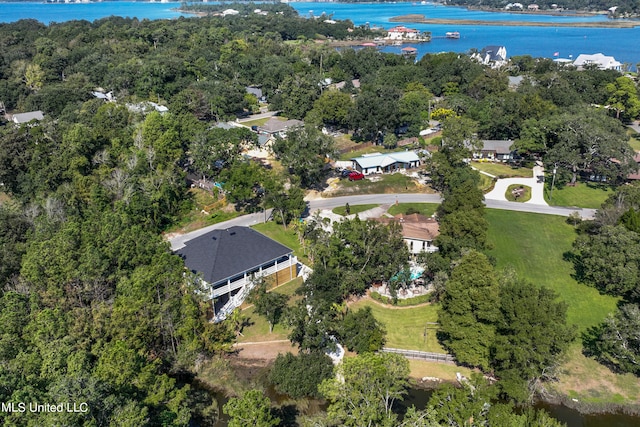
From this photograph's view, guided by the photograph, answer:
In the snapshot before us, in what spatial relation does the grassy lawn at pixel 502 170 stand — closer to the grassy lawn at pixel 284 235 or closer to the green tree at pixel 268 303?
the grassy lawn at pixel 284 235

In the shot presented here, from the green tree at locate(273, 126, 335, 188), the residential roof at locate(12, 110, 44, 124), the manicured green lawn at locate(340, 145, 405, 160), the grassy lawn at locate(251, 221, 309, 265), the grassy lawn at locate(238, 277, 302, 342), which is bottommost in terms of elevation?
the grassy lawn at locate(238, 277, 302, 342)

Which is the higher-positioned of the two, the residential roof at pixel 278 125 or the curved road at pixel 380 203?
the residential roof at pixel 278 125

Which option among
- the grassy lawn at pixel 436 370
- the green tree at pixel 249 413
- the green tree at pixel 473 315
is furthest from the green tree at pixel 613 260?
the green tree at pixel 249 413

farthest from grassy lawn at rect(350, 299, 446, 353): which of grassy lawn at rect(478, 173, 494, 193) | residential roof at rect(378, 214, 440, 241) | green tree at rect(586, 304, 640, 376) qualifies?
grassy lawn at rect(478, 173, 494, 193)

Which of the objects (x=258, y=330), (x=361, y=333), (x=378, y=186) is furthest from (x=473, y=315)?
A: (x=378, y=186)

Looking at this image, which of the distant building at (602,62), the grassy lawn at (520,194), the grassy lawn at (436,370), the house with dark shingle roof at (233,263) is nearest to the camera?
the grassy lawn at (436,370)

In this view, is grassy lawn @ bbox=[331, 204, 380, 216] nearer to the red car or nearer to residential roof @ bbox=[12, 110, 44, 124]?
the red car

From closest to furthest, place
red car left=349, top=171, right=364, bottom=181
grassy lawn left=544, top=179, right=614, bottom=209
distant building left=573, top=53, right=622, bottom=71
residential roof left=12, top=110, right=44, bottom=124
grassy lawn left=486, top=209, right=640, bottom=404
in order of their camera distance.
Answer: grassy lawn left=486, top=209, right=640, bottom=404 < grassy lawn left=544, top=179, right=614, bottom=209 < red car left=349, top=171, right=364, bottom=181 < residential roof left=12, top=110, right=44, bottom=124 < distant building left=573, top=53, right=622, bottom=71
